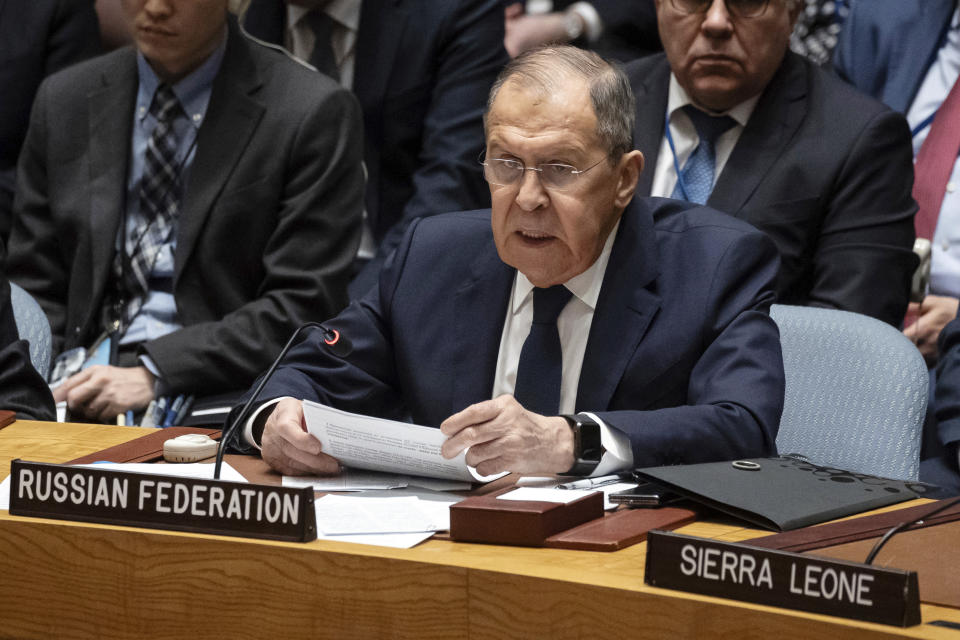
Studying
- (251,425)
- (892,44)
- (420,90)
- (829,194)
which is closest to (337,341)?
(251,425)

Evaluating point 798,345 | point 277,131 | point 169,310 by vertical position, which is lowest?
point 169,310

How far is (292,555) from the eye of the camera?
1.69 metres

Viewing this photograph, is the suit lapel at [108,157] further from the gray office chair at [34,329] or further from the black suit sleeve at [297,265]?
the gray office chair at [34,329]

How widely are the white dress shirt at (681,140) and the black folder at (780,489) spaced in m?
1.47

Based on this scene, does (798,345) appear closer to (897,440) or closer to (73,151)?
(897,440)

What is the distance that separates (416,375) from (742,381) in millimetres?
623

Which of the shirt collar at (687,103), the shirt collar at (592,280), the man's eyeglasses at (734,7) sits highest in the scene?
the man's eyeglasses at (734,7)

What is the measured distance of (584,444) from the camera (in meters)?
2.07

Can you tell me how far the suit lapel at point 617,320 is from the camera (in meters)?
2.41

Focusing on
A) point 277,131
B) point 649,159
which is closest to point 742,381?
point 649,159

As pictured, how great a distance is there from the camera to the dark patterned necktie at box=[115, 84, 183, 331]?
11.5 ft

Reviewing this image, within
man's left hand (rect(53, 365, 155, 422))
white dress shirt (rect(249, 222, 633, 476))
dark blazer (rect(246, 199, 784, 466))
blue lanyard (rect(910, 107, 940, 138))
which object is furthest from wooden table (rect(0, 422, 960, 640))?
blue lanyard (rect(910, 107, 940, 138))

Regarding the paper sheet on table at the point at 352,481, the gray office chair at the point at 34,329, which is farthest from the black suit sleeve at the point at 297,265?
the paper sheet on table at the point at 352,481

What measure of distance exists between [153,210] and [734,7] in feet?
5.20
